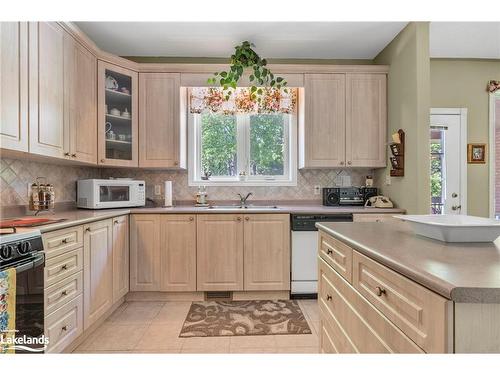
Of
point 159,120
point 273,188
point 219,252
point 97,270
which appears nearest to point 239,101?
point 159,120

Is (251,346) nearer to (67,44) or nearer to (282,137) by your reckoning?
(282,137)

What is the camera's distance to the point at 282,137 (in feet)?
12.0

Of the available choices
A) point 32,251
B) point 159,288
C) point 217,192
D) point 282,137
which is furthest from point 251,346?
point 282,137

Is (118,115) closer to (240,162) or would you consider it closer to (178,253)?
(240,162)

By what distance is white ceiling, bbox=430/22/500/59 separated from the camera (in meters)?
2.94

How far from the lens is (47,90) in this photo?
210 cm

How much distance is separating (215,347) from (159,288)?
3.35 feet

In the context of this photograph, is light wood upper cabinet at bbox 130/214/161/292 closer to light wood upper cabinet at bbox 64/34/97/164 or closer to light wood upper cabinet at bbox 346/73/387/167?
light wood upper cabinet at bbox 64/34/97/164

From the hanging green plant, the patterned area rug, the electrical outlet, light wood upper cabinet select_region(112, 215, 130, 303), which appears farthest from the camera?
the electrical outlet

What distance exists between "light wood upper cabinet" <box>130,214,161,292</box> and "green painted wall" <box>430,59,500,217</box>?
371 centimetres

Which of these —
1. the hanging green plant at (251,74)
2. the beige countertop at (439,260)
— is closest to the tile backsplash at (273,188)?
the hanging green plant at (251,74)

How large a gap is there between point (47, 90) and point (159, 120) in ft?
3.84

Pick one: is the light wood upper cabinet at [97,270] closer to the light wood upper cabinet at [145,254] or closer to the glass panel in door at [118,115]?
the light wood upper cabinet at [145,254]

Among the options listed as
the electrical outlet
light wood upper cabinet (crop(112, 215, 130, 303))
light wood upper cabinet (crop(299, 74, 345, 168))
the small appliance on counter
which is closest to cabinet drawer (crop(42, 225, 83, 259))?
light wood upper cabinet (crop(112, 215, 130, 303))
